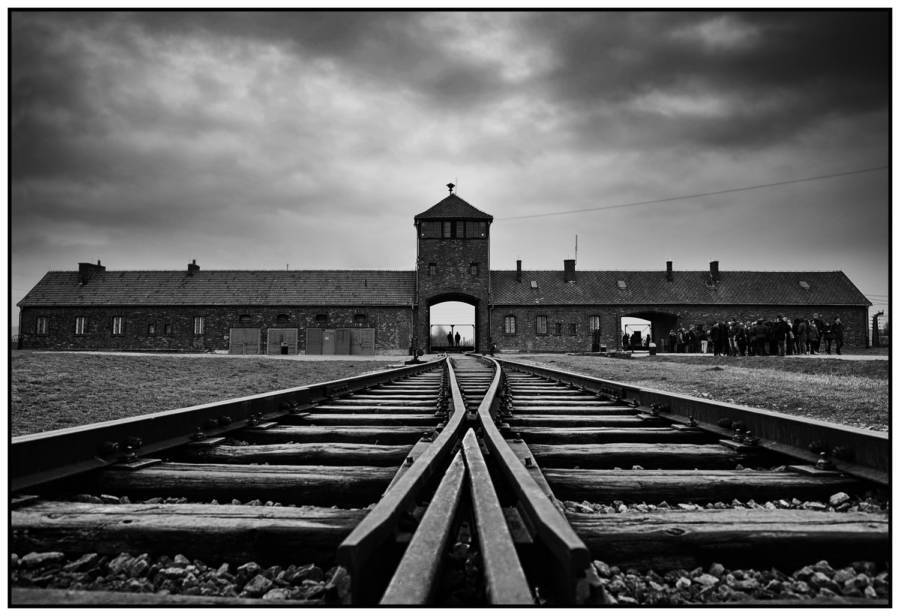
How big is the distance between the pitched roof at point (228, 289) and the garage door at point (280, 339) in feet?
6.09

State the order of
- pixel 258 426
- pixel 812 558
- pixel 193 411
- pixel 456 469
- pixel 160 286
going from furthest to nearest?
pixel 160 286 < pixel 258 426 < pixel 193 411 < pixel 456 469 < pixel 812 558

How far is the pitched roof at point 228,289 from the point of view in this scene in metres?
38.4

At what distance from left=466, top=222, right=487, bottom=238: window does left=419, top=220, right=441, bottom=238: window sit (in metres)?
1.97

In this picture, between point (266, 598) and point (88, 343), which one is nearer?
point (266, 598)

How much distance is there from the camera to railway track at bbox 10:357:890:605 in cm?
140

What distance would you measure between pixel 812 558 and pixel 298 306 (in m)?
37.9

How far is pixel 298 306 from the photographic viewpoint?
1494 inches

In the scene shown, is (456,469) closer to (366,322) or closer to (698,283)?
(366,322)

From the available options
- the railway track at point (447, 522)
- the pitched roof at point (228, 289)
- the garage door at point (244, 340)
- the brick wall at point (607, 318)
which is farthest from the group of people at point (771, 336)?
the garage door at point (244, 340)

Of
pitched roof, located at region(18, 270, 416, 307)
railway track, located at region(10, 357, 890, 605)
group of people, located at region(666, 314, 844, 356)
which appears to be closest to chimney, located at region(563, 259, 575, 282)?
pitched roof, located at region(18, 270, 416, 307)

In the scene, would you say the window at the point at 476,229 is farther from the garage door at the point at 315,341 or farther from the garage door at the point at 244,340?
the garage door at the point at 244,340

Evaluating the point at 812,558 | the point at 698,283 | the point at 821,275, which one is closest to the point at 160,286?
the point at 698,283

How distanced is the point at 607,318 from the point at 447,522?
3928cm

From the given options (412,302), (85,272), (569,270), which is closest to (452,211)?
(412,302)
